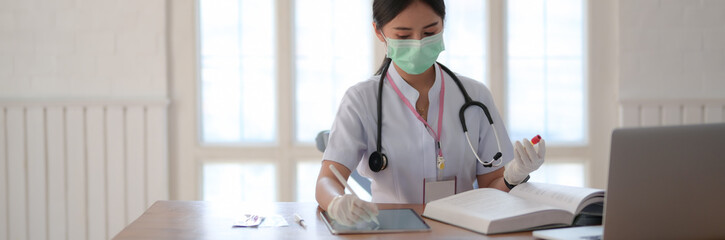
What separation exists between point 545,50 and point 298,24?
4.39 feet

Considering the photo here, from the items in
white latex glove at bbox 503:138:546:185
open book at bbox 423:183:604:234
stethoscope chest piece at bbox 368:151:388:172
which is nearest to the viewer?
open book at bbox 423:183:604:234

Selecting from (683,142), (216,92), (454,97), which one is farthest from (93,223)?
(683,142)

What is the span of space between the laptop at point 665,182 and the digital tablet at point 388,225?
385mm

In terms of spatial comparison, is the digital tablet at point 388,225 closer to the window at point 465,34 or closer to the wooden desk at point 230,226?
the wooden desk at point 230,226

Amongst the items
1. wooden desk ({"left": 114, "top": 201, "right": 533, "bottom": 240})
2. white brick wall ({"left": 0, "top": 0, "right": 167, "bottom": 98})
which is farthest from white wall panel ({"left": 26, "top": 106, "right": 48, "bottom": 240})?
wooden desk ({"left": 114, "top": 201, "right": 533, "bottom": 240})

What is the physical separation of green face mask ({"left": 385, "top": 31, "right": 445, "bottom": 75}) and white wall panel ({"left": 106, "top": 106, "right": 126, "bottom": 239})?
2046mm

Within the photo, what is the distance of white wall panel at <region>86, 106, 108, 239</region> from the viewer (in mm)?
3312

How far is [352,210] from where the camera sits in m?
1.26

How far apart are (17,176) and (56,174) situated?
198mm

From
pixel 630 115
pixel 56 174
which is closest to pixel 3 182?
pixel 56 174

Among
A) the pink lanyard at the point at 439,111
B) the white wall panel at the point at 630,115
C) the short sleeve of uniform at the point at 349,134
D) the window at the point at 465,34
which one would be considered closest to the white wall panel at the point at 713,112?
the white wall panel at the point at 630,115

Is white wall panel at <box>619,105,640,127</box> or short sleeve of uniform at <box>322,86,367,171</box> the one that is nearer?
short sleeve of uniform at <box>322,86,367,171</box>

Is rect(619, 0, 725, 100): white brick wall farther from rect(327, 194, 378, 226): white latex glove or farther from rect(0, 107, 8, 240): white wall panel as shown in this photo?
rect(0, 107, 8, 240): white wall panel

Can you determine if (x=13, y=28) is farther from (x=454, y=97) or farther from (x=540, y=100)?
(x=540, y=100)
